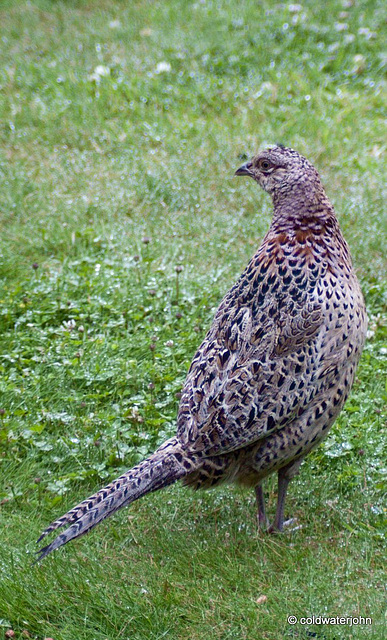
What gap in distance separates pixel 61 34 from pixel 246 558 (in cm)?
823

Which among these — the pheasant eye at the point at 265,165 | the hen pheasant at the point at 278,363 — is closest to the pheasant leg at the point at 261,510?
the hen pheasant at the point at 278,363

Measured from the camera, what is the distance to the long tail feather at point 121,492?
3.36m

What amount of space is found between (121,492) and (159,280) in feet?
8.43

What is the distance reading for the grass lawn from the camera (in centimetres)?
350

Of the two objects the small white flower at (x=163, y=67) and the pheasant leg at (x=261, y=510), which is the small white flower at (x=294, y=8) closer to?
the small white flower at (x=163, y=67)

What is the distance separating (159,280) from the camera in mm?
5836

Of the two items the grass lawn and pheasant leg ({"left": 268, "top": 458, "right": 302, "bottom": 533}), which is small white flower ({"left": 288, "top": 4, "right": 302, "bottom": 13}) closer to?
the grass lawn

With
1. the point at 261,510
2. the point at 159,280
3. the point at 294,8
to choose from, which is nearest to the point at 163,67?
the point at 294,8

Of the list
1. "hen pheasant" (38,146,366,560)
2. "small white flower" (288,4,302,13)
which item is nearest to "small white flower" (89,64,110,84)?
"small white flower" (288,4,302,13)

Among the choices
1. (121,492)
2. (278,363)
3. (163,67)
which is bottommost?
(121,492)

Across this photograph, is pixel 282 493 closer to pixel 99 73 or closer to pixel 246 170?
pixel 246 170

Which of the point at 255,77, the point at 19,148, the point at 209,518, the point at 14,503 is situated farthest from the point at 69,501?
the point at 255,77

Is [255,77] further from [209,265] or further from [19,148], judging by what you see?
[209,265]

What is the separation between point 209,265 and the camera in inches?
245
